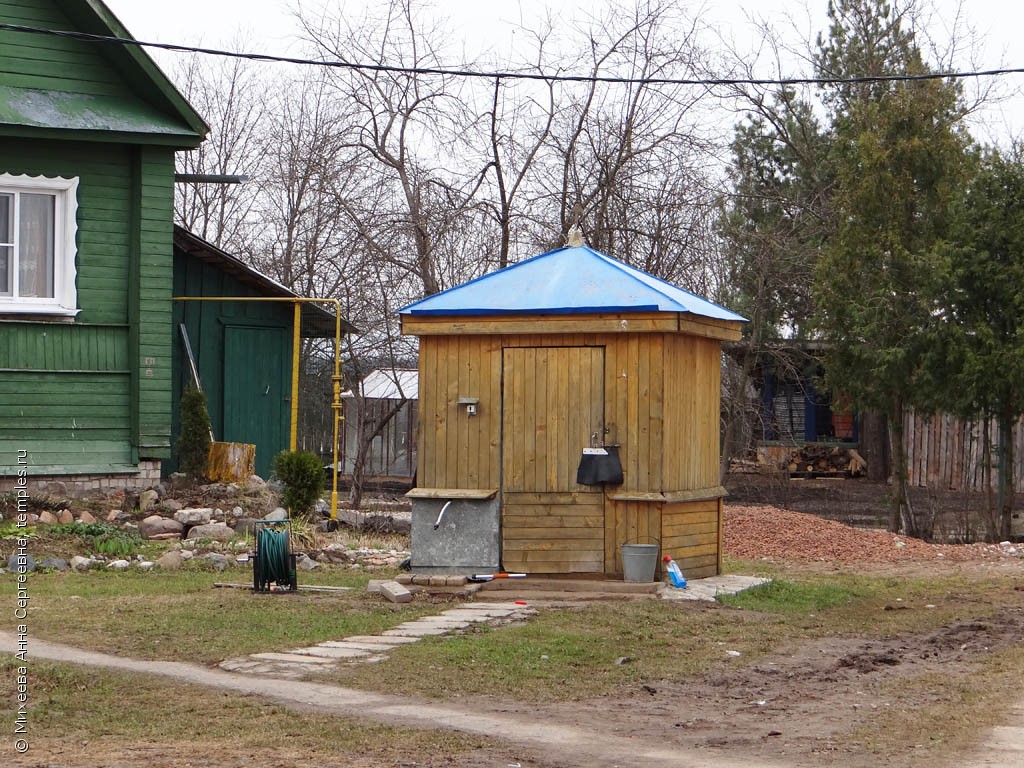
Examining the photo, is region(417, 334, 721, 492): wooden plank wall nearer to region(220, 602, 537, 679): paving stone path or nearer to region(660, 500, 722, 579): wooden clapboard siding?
region(660, 500, 722, 579): wooden clapboard siding

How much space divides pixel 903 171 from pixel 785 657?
1394 centimetres

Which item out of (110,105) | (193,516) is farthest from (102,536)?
(110,105)

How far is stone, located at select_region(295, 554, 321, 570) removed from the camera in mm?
14781

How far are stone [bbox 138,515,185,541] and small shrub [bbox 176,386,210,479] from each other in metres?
2.19

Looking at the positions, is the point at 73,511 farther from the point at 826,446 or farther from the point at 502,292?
the point at 826,446

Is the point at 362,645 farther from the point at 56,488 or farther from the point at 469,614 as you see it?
the point at 56,488

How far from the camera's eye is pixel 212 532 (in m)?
16.4

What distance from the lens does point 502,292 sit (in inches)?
540

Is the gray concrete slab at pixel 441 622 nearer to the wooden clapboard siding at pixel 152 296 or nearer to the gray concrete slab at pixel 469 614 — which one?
the gray concrete slab at pixel 469 614

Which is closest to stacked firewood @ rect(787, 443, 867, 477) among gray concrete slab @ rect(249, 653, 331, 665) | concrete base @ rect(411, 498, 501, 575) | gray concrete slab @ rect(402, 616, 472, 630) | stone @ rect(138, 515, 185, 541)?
stone @ rect(138, 515, 185, 541)

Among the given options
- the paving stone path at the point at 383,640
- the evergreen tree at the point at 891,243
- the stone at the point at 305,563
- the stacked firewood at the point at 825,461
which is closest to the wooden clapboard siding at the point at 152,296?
the stone at the point at 305,563

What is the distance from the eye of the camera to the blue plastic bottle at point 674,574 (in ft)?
42.9

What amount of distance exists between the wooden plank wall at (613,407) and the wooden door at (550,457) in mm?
99

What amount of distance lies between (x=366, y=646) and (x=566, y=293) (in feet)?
15.3
